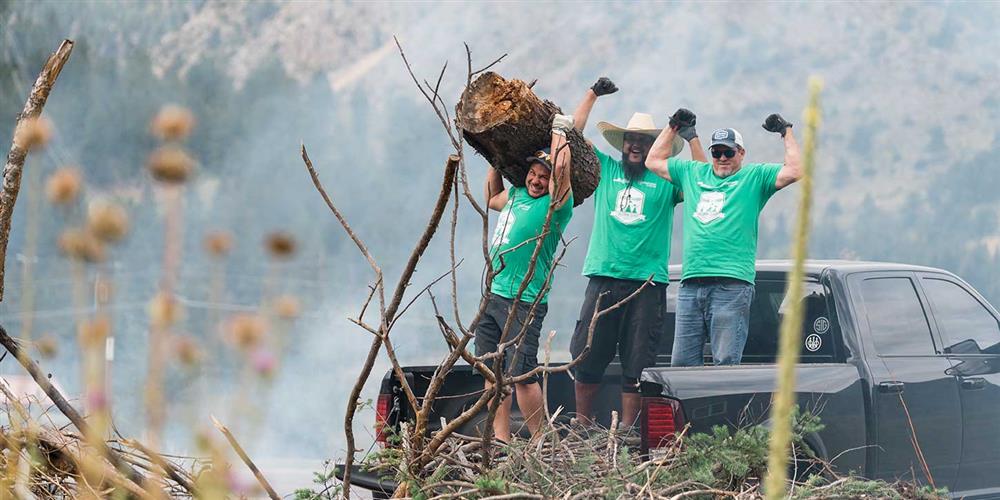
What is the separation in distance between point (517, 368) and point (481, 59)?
13254 mm

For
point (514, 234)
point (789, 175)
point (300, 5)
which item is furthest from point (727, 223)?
point (300, 5)

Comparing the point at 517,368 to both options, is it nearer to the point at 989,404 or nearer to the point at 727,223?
the point at 727,223

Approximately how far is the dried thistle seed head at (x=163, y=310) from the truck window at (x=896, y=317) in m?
4.59

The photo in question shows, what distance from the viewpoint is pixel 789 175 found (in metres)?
5.31

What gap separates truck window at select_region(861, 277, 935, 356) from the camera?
17.5 feet

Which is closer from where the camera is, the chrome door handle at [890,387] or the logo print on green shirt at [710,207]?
the chrome door handle at [890,387]

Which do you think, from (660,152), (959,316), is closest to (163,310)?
(660,152)

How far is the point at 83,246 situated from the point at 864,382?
4.33 m

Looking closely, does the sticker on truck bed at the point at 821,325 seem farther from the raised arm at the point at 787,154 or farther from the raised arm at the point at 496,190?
the raised arm at the point at 496,190

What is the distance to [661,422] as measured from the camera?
4.50 metres

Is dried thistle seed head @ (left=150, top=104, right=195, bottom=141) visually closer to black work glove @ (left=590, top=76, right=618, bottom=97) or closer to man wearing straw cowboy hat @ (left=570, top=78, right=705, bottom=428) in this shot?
man wearing straw cowboy hat @ (left=570, top=78, right=705, bottom=428)

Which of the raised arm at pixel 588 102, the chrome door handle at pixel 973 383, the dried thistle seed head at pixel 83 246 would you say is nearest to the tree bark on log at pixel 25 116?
the dried thistle seed head at pixel 83 246

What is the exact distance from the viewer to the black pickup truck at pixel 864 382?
462 cm

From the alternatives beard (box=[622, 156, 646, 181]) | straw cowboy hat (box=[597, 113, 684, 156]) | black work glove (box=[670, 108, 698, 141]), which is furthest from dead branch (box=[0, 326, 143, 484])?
straw cowboy hat (box=[597, 113, 684, 156])
